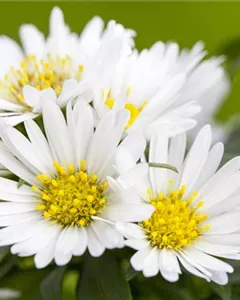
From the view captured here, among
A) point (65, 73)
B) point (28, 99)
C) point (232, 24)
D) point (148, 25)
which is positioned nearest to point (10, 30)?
point (148, 25)

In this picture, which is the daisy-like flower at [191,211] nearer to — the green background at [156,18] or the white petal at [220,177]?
the white petal at [220,177]

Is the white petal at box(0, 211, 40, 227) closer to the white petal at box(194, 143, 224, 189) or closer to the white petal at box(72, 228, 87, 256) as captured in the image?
the white petal at box(72, 228, 87, 256)

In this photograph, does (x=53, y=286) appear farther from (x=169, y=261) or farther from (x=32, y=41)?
(x=32, y=41)

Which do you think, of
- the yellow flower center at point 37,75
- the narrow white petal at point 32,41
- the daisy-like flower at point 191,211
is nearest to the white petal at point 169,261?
the daisy-like flower at point 191,211

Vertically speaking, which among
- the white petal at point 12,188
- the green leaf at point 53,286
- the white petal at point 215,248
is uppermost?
the white petal at point 12,188

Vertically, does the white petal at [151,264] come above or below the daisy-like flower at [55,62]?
below

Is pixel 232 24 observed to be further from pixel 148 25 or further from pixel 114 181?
pixel 114 181

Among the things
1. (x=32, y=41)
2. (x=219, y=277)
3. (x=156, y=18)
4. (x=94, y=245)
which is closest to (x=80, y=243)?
(x=94, y=245)
